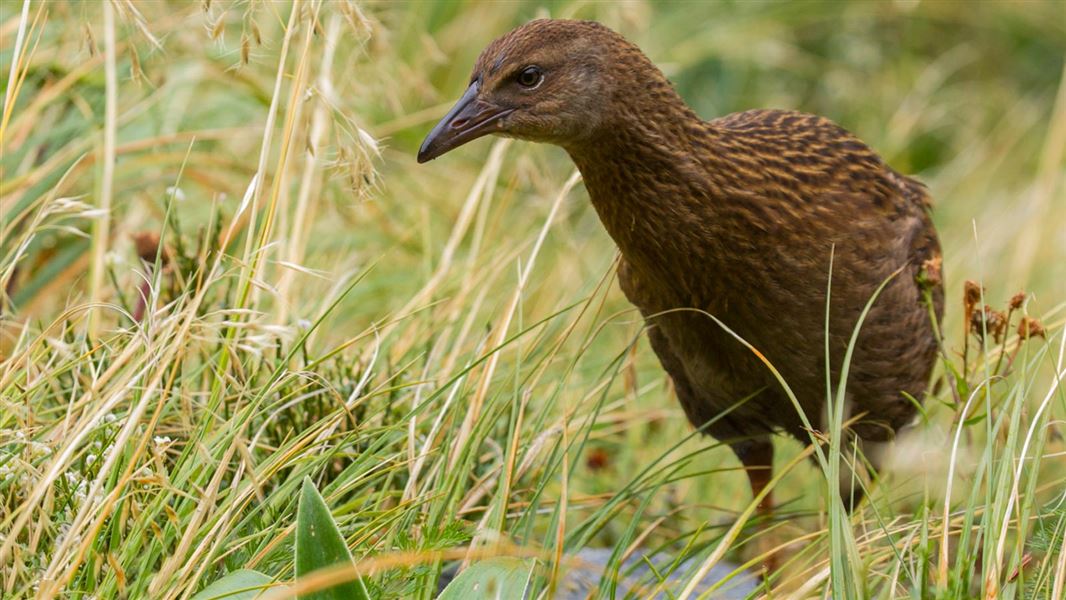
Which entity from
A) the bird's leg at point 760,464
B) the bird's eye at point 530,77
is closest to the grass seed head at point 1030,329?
the bird's leg at point 760,464

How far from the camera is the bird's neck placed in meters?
2.55

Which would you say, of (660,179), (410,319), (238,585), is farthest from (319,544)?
(410,319)

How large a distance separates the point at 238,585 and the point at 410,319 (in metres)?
1.22

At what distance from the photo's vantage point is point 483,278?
328cm

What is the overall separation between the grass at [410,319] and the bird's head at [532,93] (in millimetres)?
208

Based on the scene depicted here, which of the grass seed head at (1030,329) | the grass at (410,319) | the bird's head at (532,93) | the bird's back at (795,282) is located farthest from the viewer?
the bird's back at (795,282)

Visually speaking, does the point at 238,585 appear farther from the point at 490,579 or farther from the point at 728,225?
the point at 728,225

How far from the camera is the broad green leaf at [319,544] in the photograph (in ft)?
6.21

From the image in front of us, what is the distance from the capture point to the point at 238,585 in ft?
6.48

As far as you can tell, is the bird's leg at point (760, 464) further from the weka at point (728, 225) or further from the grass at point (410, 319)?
the weka at point (728, 225)

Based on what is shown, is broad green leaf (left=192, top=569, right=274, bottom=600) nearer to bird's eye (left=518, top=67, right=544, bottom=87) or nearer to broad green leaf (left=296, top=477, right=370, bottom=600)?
broad green leaf (left=296, top=477, right=370, bottom=600)

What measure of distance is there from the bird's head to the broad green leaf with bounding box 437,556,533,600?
793mm

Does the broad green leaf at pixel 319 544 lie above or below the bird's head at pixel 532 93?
below

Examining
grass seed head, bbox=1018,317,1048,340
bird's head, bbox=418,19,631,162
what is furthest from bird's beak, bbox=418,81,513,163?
grass seed head, bbox=1018,317,1048,340
